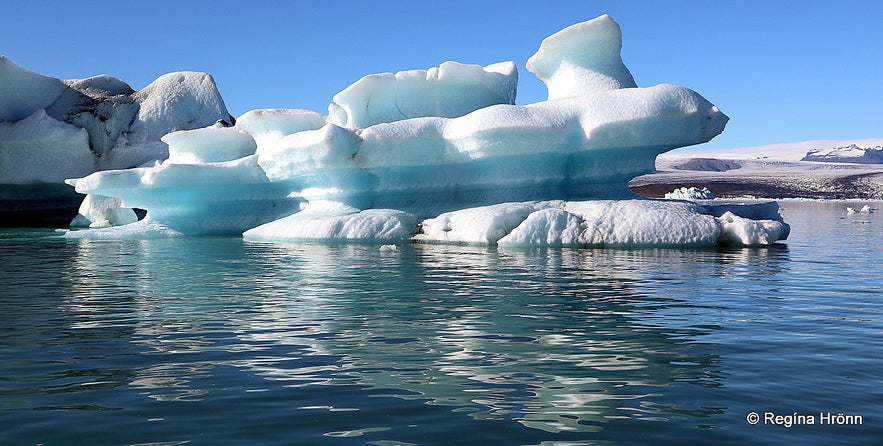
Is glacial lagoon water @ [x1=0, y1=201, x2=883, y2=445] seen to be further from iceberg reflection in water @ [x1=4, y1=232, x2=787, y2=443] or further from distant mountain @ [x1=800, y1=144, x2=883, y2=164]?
distant mountain @ [x1=800, y1=144, x2=883, y2=164]

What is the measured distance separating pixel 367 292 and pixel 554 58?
38.7 ft

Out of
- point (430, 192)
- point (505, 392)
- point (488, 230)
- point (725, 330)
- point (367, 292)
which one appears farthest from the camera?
point (430, 192)

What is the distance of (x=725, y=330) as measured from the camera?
18.3 feet

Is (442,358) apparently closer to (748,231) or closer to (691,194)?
(748,231)

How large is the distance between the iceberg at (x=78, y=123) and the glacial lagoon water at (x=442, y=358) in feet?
55.7

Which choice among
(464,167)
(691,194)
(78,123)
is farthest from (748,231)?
(691,194)

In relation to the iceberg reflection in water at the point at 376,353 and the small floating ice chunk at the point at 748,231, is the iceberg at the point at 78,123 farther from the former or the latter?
the small floating ice chunk at the point at 748,231

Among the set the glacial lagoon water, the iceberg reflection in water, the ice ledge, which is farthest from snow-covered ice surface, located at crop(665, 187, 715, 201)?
the iceberg reflection in water

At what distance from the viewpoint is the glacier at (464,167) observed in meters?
14.1

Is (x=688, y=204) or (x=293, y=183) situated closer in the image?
(x=688, y=204)

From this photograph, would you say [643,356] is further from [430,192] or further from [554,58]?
[554,58]

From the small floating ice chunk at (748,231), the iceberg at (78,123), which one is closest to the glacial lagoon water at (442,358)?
the small floating ice chunk at (748,231)

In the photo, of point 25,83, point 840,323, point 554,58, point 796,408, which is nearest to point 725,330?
point 840,323

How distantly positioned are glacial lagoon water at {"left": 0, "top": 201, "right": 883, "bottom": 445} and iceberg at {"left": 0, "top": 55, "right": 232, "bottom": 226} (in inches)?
669
